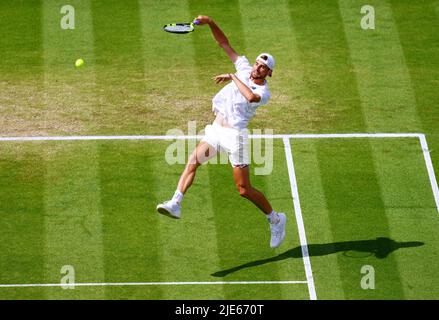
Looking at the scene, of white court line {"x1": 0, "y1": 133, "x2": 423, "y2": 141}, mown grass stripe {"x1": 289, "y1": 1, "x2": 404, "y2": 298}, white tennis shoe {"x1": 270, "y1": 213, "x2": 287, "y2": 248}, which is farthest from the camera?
white court line {"x1": 0, "y1": 133, "x2": 423, "y2": 141}

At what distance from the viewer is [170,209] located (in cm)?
1944

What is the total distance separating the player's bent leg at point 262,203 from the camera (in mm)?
19438

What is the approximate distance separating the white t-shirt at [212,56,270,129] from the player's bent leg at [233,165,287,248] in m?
0.73

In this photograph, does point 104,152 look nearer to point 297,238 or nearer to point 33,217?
point 33,217

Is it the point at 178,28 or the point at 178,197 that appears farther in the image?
the point at 178,28

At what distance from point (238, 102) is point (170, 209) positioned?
1.92 m

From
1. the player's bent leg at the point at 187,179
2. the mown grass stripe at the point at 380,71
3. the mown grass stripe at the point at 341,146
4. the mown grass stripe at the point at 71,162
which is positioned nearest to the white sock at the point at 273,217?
the mown grass stripe at the point at 341,146

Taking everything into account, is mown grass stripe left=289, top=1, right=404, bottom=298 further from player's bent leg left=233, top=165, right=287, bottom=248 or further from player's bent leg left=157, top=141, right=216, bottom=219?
player's bent leg left=157, top=141, right=216, bottom=219

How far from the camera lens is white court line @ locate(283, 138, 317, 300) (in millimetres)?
18969

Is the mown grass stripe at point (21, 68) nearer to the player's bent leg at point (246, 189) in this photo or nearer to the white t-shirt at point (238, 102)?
the white t-shirt at point (238, 102)

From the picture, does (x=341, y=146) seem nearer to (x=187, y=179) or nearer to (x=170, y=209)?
(x=187, y=179)

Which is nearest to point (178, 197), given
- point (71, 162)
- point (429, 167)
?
point (71, 162)

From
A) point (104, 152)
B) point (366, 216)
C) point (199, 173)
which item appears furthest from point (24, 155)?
point (366, 216)

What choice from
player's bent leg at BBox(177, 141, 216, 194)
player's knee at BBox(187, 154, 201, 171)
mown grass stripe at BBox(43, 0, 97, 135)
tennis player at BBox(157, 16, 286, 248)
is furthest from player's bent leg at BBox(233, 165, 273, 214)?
mown grass stripe at BBox(43, 0, 97, 135)
